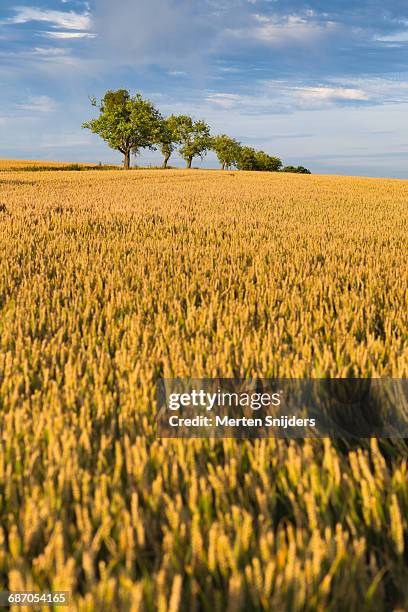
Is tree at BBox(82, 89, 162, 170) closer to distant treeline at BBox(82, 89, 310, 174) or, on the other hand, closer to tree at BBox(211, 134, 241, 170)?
distant treeline at BBox(82, 89, 310, 174)

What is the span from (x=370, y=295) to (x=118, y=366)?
232 cm

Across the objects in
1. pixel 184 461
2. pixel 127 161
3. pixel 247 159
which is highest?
pixel 247 159

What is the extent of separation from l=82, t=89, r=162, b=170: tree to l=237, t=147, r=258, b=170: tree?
38594mm

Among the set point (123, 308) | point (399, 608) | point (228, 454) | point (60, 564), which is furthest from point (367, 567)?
point (123, 308)

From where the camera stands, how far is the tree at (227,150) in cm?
9838

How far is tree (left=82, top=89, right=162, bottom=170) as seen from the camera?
63188 millimetres

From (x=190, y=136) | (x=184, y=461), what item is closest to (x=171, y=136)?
(x=190, y=136)

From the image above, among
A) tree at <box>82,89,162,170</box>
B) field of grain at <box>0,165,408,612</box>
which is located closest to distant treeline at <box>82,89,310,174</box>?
tree at <box>82,89,162,170</box>

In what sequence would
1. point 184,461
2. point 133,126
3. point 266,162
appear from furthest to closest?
1. point 266,162
2. point 133,126
3. point 184,461

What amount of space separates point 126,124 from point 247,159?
4748 centimetres

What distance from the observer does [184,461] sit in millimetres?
1735

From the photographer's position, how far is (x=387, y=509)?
5.07 ft

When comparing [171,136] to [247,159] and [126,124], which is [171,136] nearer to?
[126,124]

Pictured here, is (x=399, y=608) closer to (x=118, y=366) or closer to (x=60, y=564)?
(x=60, y=564)
